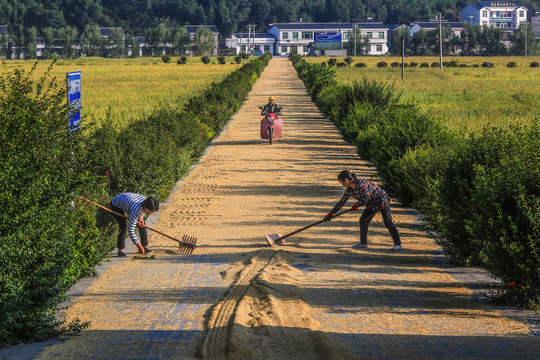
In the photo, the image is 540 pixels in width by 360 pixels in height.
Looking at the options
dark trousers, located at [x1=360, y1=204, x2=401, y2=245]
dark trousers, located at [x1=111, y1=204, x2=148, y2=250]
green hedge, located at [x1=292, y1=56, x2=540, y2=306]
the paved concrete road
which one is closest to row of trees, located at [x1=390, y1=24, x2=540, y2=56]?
green hedge, located at [x1=292, y1=56, x2=540, y2=306]

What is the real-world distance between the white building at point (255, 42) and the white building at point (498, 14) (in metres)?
44.0

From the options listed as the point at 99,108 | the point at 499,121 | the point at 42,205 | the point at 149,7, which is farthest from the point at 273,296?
the point at 149,7

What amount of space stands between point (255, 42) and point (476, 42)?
177ft

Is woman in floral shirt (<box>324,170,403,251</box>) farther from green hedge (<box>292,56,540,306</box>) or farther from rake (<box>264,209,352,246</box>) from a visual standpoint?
green hedge (<box>292,56,540,306</box>)

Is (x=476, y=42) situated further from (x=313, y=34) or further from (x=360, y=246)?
(x=360, y=246)

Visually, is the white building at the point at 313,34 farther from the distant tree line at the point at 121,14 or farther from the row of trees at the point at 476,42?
the distant tree line at the point at 121,14

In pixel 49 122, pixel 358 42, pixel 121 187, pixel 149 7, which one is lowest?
pixel 121 187

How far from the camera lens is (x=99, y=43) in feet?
436

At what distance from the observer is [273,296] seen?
807 cm

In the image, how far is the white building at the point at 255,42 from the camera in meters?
165

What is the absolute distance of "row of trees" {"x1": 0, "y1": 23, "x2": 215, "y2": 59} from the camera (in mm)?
124688

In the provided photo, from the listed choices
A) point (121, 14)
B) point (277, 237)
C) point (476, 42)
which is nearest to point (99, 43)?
point (121, 14)

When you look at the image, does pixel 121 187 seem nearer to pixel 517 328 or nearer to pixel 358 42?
Answer: pixel 517 328

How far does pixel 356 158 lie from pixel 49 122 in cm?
1276
